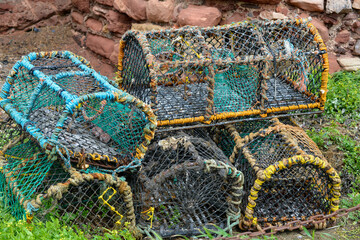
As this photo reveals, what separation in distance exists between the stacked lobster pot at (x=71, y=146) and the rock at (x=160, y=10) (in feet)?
5.75

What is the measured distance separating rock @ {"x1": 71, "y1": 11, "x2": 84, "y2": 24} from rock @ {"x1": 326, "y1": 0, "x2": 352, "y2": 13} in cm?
318

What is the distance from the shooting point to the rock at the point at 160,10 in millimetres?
4723

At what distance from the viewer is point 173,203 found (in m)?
3.06

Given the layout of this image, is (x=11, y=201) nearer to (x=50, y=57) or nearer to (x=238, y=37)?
(x=50, y=57)

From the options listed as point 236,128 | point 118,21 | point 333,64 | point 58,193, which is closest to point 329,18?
point 333,64

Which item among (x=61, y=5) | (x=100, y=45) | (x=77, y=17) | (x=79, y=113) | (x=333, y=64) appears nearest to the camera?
(x=79, y=113)

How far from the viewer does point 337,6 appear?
4.66 metres

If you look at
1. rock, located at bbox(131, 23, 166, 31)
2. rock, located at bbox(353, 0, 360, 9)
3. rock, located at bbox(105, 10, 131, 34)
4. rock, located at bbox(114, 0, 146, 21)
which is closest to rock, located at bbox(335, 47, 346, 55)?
rock, located at bbox(353, 0, 360, 9)

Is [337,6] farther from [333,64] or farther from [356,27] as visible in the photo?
[333,64]

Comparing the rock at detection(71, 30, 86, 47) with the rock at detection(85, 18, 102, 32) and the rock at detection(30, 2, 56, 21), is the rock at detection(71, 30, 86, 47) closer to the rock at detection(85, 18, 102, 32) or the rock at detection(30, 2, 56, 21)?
the rock at detection(85, 18, 102, 32)

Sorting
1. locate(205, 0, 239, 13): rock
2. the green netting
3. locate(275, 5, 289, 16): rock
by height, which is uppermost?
locate(205, 0, 239, 13): rock

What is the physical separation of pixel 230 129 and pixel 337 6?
7.15ft

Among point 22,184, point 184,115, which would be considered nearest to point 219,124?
point 184,115

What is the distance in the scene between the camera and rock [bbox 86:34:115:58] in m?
5.55
